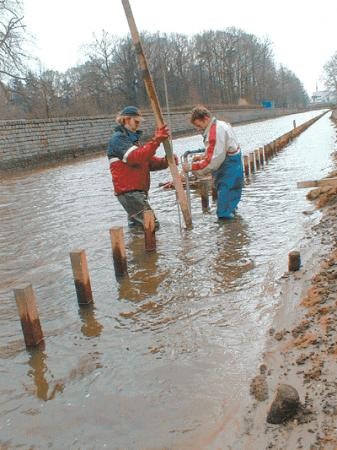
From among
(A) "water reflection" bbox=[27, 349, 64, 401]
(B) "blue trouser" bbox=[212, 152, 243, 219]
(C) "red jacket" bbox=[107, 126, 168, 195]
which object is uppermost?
(C) "red jacket" bbox=[107, 126, 168, 195]

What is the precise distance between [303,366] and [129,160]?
4.83m

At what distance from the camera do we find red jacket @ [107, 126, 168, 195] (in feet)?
24.3

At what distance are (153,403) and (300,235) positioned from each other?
4.53m

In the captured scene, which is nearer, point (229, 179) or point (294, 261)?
point (294, 261)

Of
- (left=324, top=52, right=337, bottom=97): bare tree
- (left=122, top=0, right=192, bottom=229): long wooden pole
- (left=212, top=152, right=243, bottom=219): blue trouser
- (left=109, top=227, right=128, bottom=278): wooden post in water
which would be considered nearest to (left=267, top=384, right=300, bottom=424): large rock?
(left=109, top=227, right=128, bottom=278): wooden post in water

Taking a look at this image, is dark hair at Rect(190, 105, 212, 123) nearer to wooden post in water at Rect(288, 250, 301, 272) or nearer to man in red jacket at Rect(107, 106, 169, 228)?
man in red jacket at Rect(107, 106, 169, 228)

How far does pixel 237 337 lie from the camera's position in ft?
14.2

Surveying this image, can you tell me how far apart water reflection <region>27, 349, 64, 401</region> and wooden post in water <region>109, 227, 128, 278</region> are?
192 cm

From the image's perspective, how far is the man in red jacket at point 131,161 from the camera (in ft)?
24.4

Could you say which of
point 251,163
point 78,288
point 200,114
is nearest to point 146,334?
point 78,288

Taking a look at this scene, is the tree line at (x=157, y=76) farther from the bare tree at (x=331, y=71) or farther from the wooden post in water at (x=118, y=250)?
the wooden post in water at (x=118, y=250)

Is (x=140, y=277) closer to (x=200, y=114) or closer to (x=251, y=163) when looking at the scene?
(x=200, y=114)

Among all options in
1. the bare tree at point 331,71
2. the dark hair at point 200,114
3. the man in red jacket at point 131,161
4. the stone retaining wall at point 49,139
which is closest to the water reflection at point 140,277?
→ the man in red jacket at point 131,161

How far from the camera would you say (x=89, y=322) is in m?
5.12
